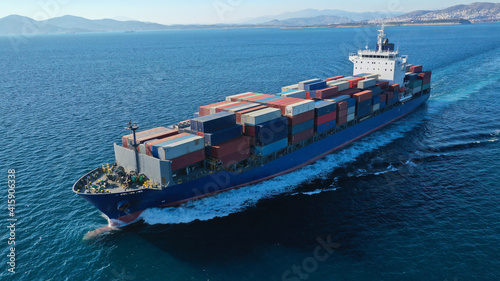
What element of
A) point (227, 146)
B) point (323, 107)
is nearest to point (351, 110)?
point (323, 107)

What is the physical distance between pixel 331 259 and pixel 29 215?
28544 mm

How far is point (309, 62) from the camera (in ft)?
405

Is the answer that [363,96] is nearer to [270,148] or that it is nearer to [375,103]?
[375,103]

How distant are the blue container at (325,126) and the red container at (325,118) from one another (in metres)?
0.44

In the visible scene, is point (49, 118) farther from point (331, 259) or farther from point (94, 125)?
point (331, 259)

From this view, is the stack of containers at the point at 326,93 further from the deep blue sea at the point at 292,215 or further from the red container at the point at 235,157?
the red container at the point at 235,157

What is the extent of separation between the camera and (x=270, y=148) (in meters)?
37.9

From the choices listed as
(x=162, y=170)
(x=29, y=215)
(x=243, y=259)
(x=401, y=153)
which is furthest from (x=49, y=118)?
(x=401, y=153)

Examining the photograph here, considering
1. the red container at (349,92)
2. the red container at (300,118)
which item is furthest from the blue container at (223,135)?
the red container at (349,92)

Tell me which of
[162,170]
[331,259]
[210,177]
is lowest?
[331,259]

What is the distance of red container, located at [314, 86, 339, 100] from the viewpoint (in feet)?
157

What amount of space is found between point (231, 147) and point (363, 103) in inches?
1074

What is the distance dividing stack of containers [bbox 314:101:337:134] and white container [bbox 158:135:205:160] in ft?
58.6

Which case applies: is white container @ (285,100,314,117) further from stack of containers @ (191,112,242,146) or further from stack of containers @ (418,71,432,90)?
stack of containers @ (418,71,432,90)
